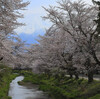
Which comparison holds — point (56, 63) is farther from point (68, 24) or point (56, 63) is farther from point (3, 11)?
point (3, 11)

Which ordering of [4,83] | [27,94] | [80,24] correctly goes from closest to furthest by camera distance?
[80,24] → [27,94] → [4,83]

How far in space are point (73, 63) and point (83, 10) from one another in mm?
5034

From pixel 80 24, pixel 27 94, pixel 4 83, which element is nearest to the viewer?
pixel 80 24

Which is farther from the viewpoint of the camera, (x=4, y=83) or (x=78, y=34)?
(x=4, y=83)

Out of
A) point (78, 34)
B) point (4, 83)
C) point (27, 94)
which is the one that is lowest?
point (27, 94)

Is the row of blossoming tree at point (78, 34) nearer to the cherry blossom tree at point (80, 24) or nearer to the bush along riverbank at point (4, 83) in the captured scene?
the cherry blossom tree at point (80, 24)

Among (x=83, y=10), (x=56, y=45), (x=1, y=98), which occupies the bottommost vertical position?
(x=1, y=98)

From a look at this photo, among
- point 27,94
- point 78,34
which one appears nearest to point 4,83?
point 27,94

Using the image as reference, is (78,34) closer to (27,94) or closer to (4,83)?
(27,94)

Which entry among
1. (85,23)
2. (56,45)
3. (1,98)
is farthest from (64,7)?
(1,98)

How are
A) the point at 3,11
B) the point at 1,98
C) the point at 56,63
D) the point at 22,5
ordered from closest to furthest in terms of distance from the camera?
the point at 3,11
the point at 22,5
the point at 1,98
the point at 56,63

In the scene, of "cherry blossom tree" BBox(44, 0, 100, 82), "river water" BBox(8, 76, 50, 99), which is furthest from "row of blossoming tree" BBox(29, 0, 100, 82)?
"river water" BBox(8, 76, 50, 99)

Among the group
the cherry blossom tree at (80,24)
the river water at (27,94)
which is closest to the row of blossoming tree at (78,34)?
the cherry blossom tree at (80,24)

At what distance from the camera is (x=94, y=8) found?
1534cm
